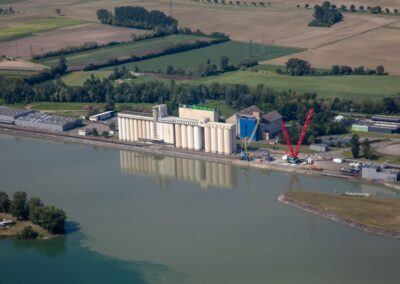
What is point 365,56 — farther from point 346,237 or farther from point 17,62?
point 346,237

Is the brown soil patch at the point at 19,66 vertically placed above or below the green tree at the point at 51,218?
above

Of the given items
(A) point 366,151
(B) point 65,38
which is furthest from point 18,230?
(B) point 65,38

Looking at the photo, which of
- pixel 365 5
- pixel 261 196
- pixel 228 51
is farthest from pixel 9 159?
pixel 365 5

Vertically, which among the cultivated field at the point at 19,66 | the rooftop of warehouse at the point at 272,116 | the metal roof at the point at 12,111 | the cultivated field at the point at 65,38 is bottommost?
the metal roof at the point at 12,111

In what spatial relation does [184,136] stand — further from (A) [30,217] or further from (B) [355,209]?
(B) [355,209]

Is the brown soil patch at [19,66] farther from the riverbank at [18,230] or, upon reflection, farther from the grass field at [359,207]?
the grass field at [359,207]

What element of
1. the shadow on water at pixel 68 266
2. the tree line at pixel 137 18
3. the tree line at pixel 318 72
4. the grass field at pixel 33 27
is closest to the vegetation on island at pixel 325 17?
the tree line at pixel 137 18
